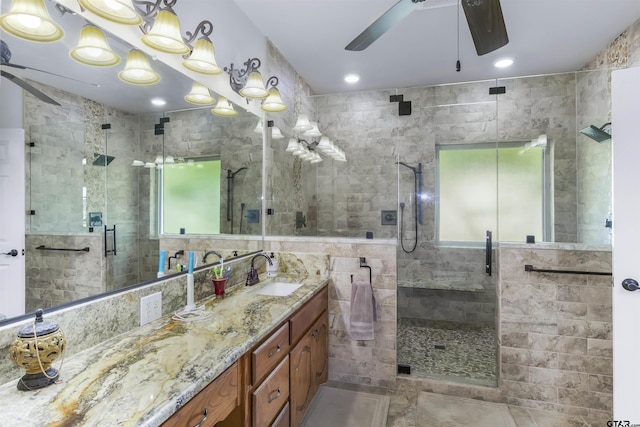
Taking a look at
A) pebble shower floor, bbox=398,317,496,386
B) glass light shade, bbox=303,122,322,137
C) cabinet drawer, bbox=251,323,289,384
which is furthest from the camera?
glass light shade, bbox=303,122,322,137

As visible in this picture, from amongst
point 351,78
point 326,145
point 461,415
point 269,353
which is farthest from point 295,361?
point 351,78

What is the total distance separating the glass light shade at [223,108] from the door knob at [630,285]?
8.35ft

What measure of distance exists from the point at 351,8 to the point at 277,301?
2196mm

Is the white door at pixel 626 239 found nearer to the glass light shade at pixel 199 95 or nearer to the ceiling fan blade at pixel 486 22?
the ceiling fan blade at pixel 486 22

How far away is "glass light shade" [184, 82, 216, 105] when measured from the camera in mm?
1921

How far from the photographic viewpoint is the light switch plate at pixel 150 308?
4.91 ft

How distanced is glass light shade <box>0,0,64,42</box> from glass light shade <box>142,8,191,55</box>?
1.29 ft

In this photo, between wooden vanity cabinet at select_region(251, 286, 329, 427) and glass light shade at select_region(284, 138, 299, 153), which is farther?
glass light shade at select_region(284, 138, 299, 153)

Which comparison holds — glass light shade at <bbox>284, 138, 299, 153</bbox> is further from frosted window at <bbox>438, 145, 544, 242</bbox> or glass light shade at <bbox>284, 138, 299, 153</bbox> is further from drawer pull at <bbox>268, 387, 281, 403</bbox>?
drawer pull at <bbox>268, 387, 281, 403</bbox>

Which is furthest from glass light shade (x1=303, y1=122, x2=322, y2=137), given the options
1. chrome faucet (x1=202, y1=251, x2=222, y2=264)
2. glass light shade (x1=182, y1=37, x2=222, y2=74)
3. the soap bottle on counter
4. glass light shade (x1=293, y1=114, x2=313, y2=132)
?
chrome faucet (x1=202, y1=251, x2=222, y2=264)

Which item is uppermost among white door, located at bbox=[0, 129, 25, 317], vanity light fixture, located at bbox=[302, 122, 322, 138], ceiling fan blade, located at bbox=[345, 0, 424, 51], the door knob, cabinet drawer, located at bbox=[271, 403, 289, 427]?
ceiling fan blade, located at bbox=[345, 0, 424, 51]

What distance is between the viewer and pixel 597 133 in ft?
8.20

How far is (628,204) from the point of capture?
5.35 feet

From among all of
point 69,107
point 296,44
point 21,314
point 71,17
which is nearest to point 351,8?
point 296,44
